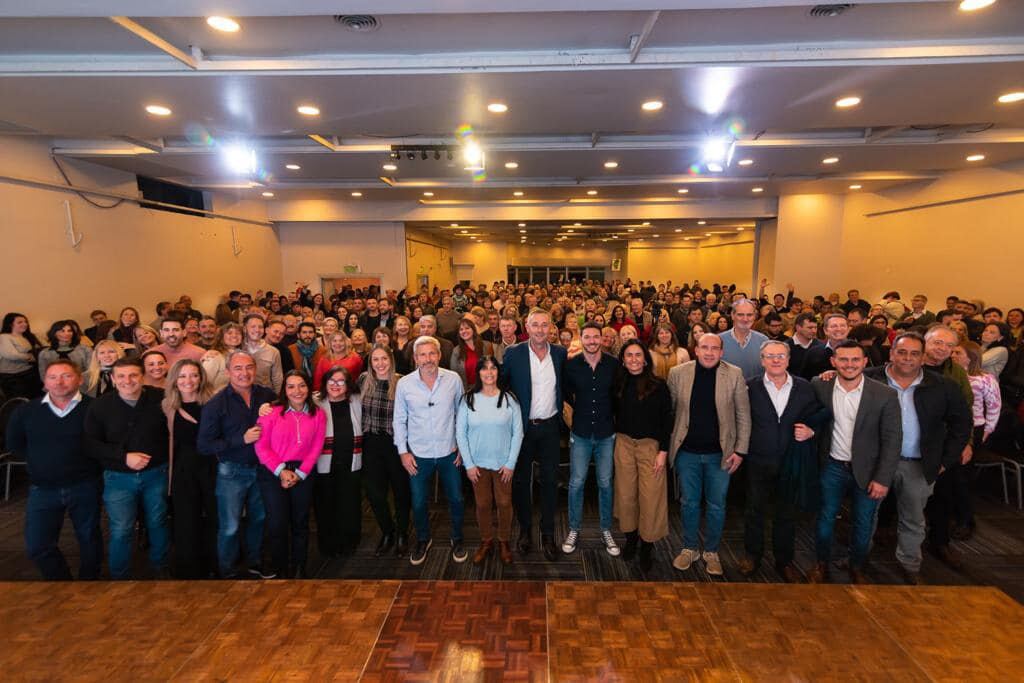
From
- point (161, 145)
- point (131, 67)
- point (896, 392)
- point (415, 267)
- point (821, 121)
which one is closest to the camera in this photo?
point (896, 392)

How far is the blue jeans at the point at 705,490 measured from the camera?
297cm

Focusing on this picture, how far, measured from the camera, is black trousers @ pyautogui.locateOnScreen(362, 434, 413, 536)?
3148 mm

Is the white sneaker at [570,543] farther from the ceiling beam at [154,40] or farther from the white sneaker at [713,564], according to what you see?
the ceiling beam at [154,40]

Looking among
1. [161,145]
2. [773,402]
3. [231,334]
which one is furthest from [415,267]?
[773,402]

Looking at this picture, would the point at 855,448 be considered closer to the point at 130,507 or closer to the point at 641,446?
the point at 641,446

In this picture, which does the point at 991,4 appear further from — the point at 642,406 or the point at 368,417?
the point at 368,417

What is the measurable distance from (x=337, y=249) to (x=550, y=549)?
12.0 meters

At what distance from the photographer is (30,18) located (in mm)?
3072

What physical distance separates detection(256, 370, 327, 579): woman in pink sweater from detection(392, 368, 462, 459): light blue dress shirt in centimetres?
52

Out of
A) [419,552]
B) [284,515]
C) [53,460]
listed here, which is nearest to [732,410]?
[419,552]

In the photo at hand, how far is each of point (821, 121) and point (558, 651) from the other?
603 cm

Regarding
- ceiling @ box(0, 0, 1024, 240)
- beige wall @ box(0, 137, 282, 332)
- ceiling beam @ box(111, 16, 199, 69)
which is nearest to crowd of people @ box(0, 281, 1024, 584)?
ceiling @ box(0, 0, 1024, 240)

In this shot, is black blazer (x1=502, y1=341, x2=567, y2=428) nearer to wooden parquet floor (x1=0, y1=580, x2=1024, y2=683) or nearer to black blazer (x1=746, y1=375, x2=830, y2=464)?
wooden parquet floor (x1=0, y1=580, x2=1024, y2=683)

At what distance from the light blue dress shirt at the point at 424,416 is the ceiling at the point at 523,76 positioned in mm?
2387
